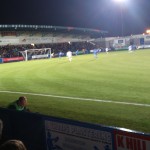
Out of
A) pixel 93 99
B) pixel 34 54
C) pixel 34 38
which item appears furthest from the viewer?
pixel 34 38

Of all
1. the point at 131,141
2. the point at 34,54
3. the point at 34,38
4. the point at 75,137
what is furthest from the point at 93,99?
the point at 34,38

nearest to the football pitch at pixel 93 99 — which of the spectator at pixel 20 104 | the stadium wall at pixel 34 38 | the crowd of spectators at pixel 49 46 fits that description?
the spectator at pixel 20 104

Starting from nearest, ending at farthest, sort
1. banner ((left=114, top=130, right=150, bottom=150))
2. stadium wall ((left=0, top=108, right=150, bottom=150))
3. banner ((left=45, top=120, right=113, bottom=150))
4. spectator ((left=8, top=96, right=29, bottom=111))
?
banner ((left=114, top=130, right=150, bottom=150)) → stadium wall ((left=0, top=108, right=150, bottom=150)) → banner ((left=45, top=120, right=113, bottom=150)) → spectator ((left=8, top=96, right=29, bottom=111))

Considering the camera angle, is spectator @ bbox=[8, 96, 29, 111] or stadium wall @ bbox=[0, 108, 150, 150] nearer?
stadium wall @ bbox=[0, 108, 150, 150]

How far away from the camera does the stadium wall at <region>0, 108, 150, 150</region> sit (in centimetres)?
641

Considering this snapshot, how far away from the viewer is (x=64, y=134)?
782cm

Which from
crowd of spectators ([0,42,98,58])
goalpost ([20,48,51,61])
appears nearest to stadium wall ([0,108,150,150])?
goalpost ([20,48,51,61])

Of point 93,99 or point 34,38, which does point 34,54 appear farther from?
point 93,99

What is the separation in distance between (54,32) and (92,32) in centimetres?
2360

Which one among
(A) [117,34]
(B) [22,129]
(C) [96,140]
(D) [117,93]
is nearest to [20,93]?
(D) [117,93]

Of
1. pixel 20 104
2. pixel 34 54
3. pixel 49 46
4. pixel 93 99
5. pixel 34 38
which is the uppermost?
pixel 34 38

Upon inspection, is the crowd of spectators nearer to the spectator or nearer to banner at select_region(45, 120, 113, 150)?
the spectator

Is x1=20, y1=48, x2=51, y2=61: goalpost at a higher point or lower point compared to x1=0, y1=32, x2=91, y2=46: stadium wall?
lower

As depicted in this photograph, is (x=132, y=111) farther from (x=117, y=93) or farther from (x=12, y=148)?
(x=12, y=148)
